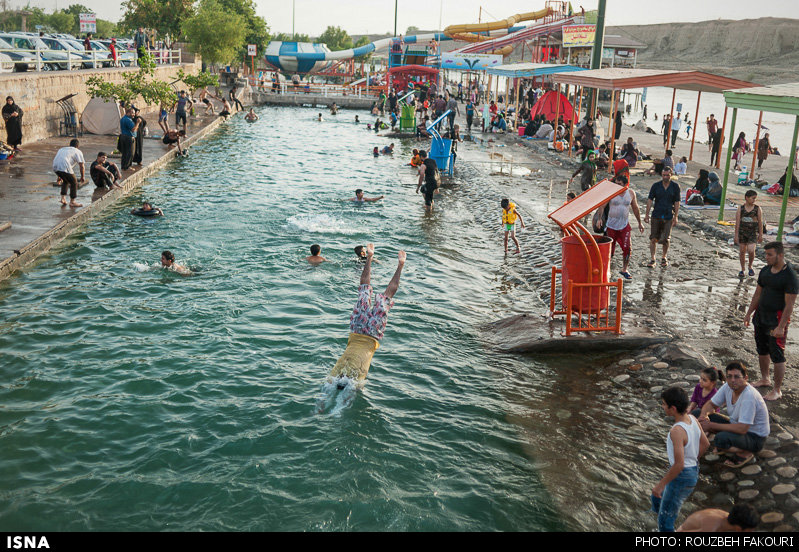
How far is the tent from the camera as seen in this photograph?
2789cm

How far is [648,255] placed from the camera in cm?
1477

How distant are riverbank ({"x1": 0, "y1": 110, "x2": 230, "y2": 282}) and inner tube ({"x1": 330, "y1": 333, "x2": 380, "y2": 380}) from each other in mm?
7655

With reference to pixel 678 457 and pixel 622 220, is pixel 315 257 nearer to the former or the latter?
pixel 622 220

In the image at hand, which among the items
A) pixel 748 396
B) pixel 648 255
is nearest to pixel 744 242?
pixel 648 255

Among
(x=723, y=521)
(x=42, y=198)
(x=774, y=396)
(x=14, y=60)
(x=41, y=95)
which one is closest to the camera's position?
(x=723, y=521)

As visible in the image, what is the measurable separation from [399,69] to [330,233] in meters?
39.2

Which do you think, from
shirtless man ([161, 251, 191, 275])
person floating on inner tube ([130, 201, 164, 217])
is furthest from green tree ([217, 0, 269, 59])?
shirtless man ([161, 251, 191, 275])

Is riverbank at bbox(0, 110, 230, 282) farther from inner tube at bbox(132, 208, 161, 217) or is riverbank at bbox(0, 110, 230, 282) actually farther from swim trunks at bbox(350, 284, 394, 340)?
swim trunks at bbox(350, 284, 394, 340)

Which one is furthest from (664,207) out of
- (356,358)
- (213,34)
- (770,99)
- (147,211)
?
(213,34)

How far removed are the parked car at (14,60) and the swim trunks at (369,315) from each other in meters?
20.8

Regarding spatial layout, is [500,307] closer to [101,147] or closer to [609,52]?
[101,147]

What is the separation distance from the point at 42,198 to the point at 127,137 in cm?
478

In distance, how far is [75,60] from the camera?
28.8m

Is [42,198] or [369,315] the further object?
[42,198]
